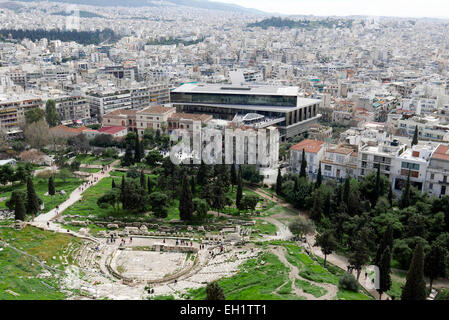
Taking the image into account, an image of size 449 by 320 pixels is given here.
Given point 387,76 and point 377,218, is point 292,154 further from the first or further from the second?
point 387,76

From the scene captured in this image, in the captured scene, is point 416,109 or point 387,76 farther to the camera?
point 387,76

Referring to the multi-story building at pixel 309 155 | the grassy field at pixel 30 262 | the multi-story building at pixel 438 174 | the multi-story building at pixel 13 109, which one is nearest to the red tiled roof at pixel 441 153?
the multi-story building at pixel 438 174

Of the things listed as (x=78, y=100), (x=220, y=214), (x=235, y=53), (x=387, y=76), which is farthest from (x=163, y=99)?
(x=235, y=53)

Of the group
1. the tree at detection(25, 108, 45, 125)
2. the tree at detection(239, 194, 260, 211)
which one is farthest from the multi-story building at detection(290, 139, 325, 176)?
the tree at detection(25, 108, 45, 125)

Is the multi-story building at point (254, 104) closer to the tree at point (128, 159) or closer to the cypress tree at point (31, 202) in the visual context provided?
the tree at point (128, 159)

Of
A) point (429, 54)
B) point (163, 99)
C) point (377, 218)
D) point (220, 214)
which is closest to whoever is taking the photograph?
point (377, 218)

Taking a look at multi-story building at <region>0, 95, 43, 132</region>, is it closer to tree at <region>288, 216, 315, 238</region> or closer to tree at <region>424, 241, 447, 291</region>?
tree at <region>288, 216, 315, 238</region>
